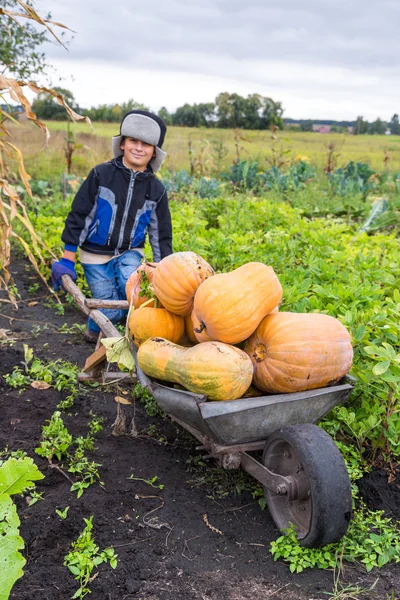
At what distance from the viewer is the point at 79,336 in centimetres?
524

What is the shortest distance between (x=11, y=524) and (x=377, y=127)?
144 ft

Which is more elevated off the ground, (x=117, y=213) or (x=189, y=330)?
(x=117, y=213)

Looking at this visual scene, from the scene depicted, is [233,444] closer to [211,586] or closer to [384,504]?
[211,586]

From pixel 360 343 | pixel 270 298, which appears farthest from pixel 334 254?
pixel 270 298

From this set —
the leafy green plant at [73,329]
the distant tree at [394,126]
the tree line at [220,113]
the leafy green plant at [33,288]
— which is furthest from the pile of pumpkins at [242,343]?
the distant tree at [394,126]

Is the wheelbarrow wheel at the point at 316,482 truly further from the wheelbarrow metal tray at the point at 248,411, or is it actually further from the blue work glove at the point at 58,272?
the blue work glove at the point at 58,272

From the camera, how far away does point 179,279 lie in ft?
9.16

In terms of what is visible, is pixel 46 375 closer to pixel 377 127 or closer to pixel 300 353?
pixel 300 353

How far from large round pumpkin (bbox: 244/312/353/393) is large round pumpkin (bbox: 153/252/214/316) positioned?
39 cm

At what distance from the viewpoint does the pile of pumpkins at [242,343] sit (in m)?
2.49

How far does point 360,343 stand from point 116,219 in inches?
89.6

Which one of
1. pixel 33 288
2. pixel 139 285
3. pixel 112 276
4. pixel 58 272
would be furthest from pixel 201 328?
pixel 33 288

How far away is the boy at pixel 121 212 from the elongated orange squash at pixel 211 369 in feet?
6.19

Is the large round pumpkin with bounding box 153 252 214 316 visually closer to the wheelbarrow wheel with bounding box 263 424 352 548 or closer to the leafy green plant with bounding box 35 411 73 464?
the wheelbarrow wheel with bounding box 263 424 352 548
